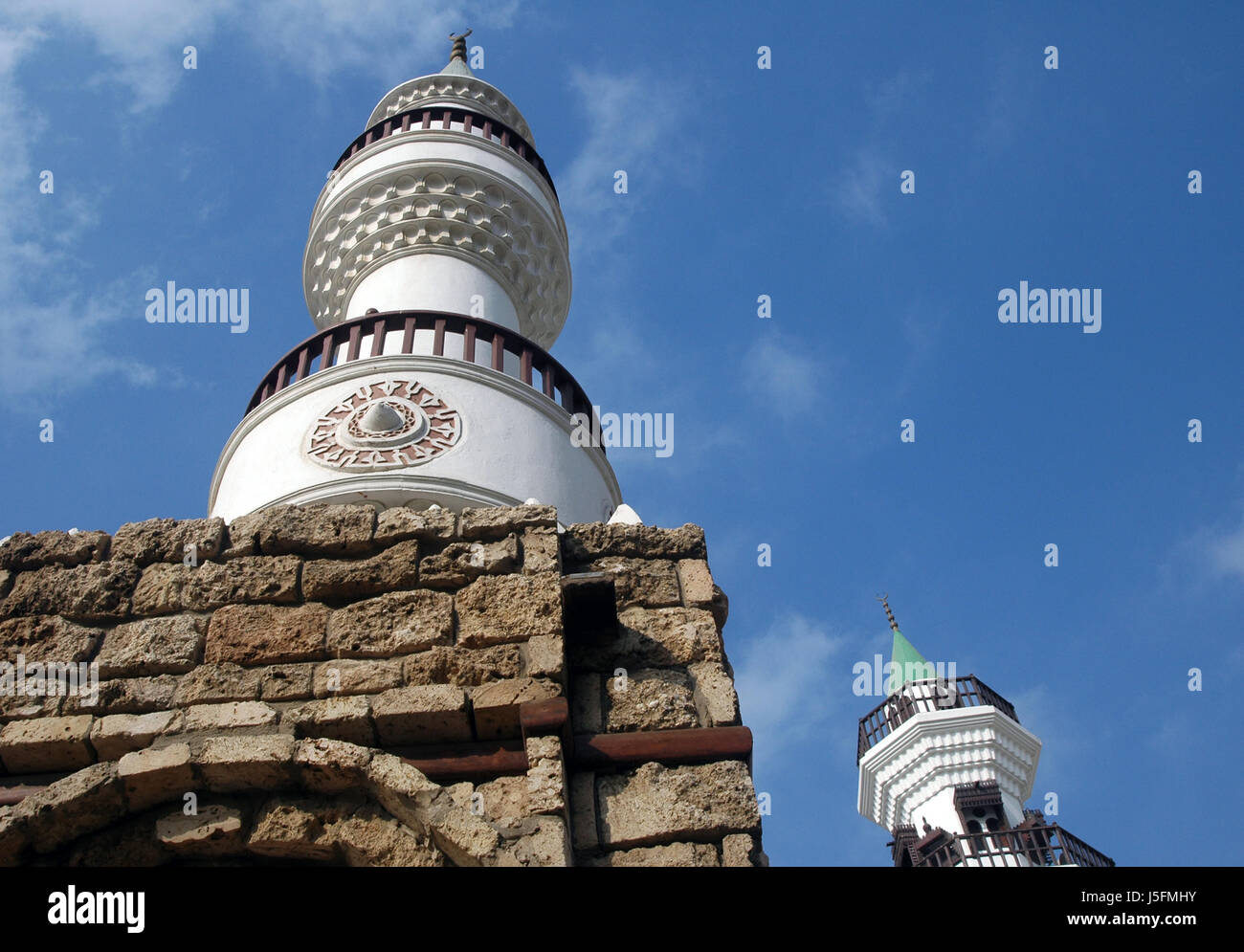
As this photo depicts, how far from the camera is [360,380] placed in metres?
8.22

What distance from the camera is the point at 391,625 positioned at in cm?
439

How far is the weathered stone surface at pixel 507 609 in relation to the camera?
170 inches

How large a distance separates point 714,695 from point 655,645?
341 mm

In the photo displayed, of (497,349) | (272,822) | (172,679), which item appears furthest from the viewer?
(497,349)

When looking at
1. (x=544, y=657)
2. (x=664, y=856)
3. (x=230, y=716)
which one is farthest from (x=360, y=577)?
(x=664, y=856)

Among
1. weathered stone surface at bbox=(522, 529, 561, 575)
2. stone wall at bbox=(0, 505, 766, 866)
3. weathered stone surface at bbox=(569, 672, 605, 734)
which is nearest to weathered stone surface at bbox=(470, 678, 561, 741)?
stone wall at bbox=(0, 505, 766, 866)

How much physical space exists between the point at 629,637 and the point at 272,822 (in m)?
1.50

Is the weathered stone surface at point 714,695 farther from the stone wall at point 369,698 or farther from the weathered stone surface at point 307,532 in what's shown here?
the weathered stone surface at point 307,532

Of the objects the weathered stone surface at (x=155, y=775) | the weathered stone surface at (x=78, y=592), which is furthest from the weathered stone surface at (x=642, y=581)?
the weathered stone surface at (x=78, y=592)

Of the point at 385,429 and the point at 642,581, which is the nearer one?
the point at 642,581

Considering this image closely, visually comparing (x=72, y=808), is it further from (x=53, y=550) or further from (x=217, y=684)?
(x=53, y=550)

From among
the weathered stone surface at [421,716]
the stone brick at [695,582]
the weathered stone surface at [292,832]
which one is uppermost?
the stone brick at [695,582]
